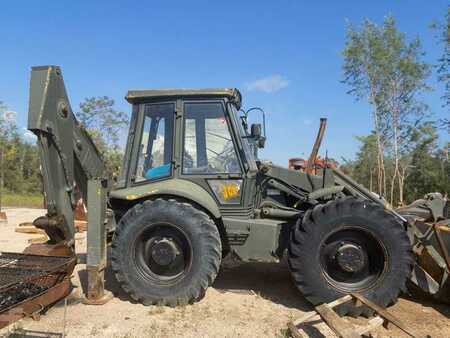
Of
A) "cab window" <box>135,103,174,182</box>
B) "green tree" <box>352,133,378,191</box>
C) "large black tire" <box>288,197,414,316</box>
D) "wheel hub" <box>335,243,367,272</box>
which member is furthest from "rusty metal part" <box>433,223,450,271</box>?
"green tree" <box>352,133,378,191</box>

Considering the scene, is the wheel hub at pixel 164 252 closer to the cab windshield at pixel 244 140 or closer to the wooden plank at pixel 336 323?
the cab windshield at pixel 244 140

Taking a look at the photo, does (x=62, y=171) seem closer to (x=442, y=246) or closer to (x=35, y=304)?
(x=35, y=304)

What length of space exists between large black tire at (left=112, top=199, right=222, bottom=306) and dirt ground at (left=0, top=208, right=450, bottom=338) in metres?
0.19

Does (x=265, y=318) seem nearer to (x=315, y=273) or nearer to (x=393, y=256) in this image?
(x=315, y=273)

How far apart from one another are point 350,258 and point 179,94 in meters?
2.74

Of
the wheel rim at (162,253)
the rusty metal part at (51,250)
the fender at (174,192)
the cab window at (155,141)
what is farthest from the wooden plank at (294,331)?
the rusty metal part at (51,250)

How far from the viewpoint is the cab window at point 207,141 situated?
506 centimetres

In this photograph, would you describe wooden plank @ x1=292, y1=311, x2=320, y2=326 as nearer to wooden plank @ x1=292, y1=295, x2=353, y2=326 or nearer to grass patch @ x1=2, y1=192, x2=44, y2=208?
wooden plank @ x1=292, y1=295, x2=353, y2=326

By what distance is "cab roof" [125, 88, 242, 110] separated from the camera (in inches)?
198

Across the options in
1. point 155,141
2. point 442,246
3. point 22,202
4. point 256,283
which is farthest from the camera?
point 22,202

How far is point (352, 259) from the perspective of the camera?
4.46m

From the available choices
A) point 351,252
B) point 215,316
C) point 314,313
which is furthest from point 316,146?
point 215,316

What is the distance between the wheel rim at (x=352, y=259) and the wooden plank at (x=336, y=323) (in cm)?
51

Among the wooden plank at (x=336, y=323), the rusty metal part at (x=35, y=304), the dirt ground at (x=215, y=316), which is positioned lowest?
the dirt ground at (x=215, y=316)
